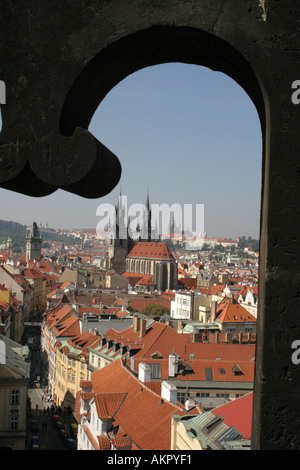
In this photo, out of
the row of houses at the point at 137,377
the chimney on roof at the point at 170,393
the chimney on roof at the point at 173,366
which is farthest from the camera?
the chimney on roof at the point at 173,366

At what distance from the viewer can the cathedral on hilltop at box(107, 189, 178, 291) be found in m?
115

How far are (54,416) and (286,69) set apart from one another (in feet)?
131

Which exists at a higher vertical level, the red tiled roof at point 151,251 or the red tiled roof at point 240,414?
the red tiled roof at point 151,251

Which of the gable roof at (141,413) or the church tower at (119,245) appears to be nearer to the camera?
the gable roof at (141,413)

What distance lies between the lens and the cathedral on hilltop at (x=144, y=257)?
114938 millimetres

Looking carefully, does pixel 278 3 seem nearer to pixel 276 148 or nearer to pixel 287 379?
pixel 276 148

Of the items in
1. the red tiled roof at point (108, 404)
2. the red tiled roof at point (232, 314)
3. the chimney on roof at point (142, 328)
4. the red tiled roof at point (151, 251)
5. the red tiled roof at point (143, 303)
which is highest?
the red tiled roof at point (151, 251)

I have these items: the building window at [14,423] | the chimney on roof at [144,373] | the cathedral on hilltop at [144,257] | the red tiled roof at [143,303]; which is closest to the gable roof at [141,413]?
the chimney on roof at [144,373]

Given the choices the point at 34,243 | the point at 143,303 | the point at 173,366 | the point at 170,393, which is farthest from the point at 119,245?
the point at 170,393

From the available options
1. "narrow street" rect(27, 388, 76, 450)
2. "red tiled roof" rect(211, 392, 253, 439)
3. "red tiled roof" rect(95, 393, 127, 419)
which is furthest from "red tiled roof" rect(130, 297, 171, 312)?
"red tiled roof" rect(211, 392, 253, 439)

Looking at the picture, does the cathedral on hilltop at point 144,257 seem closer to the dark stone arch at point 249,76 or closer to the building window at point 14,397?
the building window at point 14,397

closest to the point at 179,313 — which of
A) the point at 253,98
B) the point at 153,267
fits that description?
the point at 153,267

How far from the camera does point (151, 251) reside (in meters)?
120
